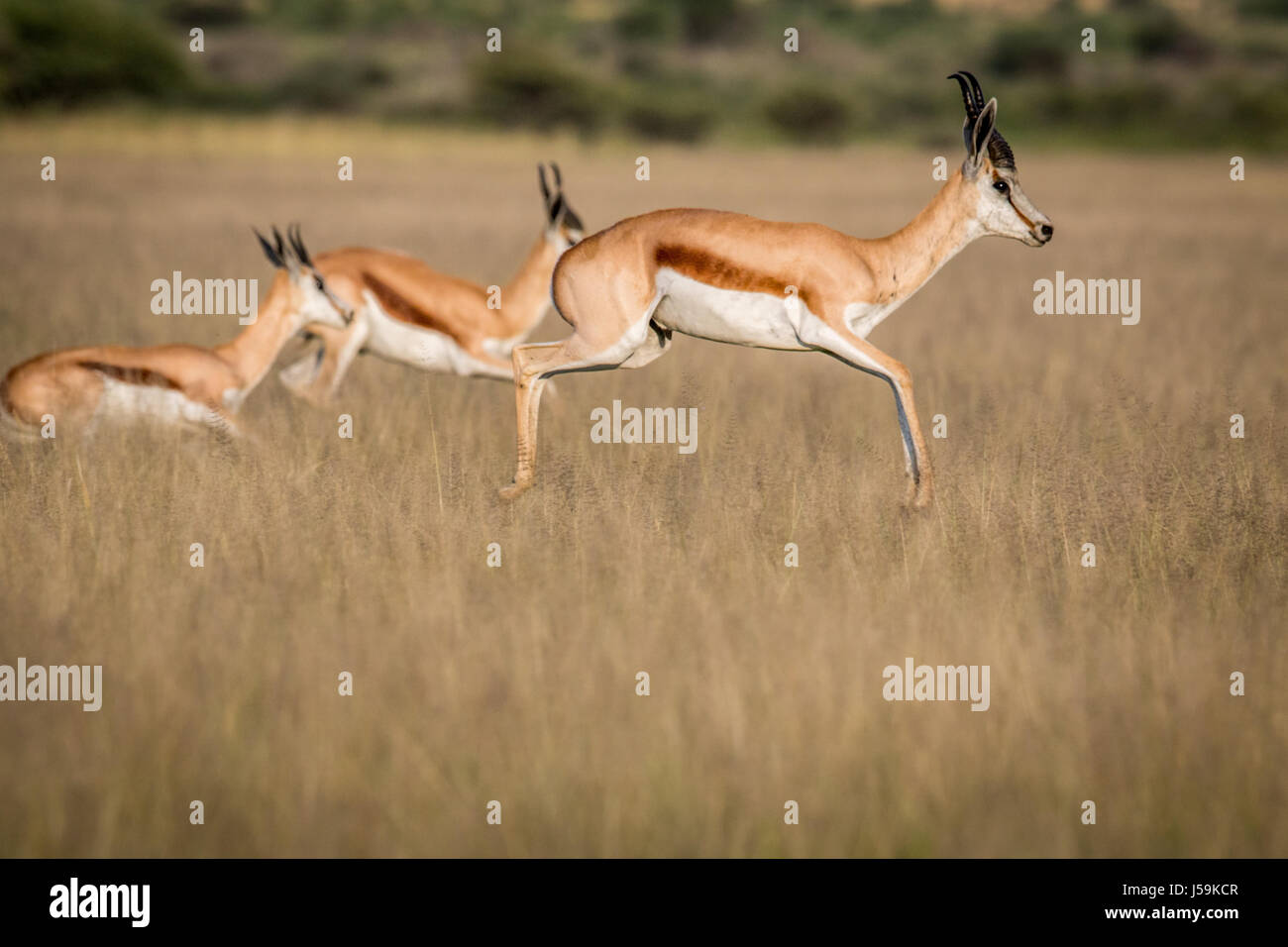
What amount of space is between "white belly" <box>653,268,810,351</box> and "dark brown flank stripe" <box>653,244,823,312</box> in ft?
0.07

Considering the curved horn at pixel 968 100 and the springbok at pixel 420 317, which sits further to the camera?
the springbok at pixel 420 317

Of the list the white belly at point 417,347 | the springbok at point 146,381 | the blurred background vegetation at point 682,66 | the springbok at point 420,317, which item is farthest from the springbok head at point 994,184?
the blurred background vegetation at point 682,66

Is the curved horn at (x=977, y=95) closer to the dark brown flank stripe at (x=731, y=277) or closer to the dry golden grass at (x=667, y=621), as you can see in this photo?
the dark brown flank stripe at (x=731, y=277)

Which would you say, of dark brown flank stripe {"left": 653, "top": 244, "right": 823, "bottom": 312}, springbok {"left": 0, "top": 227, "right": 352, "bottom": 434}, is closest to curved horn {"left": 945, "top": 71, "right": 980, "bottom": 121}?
dark brown flank stripe {"left": 653, "top": 244, "right": 823, "bottom": 312}

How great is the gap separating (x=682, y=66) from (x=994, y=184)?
5598 centimetres

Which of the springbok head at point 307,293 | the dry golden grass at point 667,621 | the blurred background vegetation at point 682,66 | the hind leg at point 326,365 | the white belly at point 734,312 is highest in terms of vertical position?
the blurred background vegetation at point 682,66

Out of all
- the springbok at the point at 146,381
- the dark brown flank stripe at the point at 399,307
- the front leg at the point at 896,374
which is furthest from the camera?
the dark brown flank stripe at the point at 399,307

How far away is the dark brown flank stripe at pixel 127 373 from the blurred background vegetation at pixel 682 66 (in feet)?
108

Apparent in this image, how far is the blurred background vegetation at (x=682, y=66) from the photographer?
4397cm

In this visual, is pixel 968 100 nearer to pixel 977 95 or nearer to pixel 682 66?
pixel 977 95

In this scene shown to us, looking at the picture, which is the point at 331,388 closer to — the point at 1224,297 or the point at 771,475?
the point at 771,475

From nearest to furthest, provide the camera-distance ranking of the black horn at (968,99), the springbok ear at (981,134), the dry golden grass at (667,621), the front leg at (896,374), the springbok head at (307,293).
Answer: the dry golden grass at (667,621) < the front leg at (896,374) < the springbok ear at (981,134) < the black horn at (968,99) < the springbok head at (307,293)

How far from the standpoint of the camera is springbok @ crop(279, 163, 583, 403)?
26.6 ft

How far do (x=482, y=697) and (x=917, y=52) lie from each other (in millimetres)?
69969
